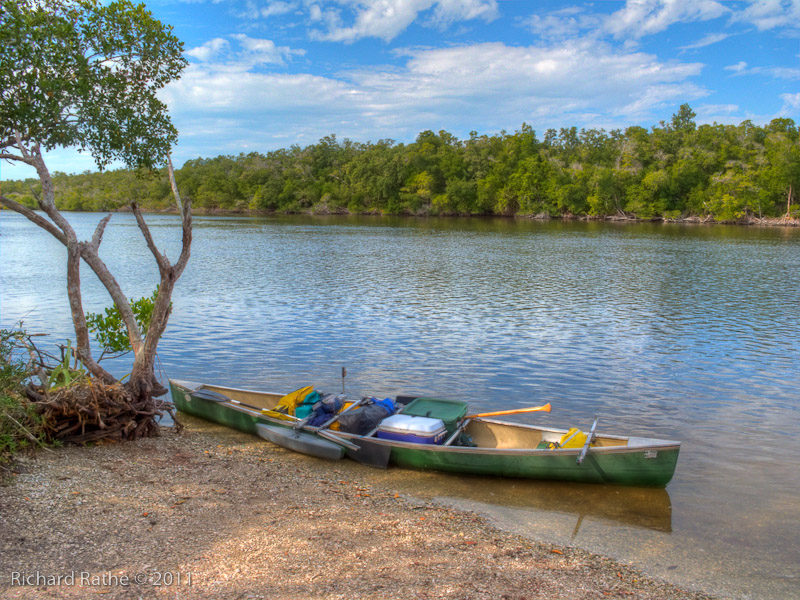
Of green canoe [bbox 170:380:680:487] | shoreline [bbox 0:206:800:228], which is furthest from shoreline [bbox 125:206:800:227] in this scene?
green canoe [bbox 170:380:680:487]

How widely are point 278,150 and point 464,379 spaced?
140 metres

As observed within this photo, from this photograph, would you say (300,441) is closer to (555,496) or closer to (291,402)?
(291,402)

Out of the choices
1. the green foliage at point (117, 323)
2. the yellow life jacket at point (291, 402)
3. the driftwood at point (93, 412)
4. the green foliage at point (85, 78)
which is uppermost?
the green foliage at point (85, 78)

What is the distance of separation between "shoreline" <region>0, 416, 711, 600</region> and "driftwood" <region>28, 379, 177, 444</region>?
15.5 inches

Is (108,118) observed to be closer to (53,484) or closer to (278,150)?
(53,484)

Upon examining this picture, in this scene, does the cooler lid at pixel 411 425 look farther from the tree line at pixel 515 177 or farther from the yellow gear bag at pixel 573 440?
the tree line at pixel 515 177

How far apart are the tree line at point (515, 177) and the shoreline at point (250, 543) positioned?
8844cm

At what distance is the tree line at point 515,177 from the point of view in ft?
295

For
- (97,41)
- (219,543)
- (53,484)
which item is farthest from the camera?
(97,41)

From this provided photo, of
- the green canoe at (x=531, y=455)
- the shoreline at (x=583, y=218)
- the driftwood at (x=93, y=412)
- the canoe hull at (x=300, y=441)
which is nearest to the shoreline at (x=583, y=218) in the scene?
the shoreline at (x=583, y=218)

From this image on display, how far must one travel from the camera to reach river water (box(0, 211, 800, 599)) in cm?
906

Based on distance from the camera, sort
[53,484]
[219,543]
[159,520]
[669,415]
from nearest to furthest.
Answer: [219,543], [159,520], [53,484], [669,415]

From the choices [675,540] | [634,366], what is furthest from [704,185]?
[675,540]

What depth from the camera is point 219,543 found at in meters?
7.14
